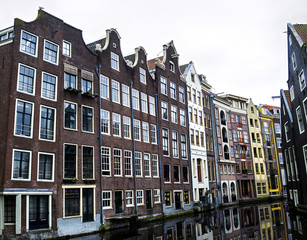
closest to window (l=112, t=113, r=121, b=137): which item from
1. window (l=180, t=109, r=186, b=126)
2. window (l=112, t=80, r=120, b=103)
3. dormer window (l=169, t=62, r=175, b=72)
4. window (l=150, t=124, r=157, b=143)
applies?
window (l=112, t=80, r=120, b=103)

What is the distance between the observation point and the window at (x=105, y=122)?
29.1 metres

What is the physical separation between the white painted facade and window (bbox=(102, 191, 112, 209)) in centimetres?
1766

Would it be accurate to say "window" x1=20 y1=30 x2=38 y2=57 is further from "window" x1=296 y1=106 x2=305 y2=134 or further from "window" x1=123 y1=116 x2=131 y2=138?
"window" x1=296 y1=106 x2=305 y2=134

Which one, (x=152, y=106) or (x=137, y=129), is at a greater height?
(x=152, y=106)

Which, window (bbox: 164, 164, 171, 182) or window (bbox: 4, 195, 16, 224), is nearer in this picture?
window (bbox: 4, 195, 16, 224)

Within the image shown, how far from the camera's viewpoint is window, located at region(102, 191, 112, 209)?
27639 mm

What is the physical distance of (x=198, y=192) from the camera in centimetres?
4444

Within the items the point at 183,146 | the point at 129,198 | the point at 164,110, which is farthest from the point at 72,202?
the point at 183,146

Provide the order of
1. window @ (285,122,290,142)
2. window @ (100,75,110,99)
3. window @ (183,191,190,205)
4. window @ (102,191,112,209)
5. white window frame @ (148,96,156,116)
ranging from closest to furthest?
window @ (102,191,112,209)
window @ (100,75,110,99)
white window frame @ (148,96,156,116)
window @ (285,122,290,142)
window @ (183,191,190,205)

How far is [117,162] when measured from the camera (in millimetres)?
30078

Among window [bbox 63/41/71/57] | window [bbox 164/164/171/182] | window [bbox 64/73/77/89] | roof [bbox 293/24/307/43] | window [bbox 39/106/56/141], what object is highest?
roof [bbox 293/24/307/43]

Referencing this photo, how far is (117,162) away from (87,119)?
17.5 ft

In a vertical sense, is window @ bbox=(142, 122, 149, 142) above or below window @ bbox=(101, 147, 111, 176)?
above

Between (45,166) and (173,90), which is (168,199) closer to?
(173,90)
